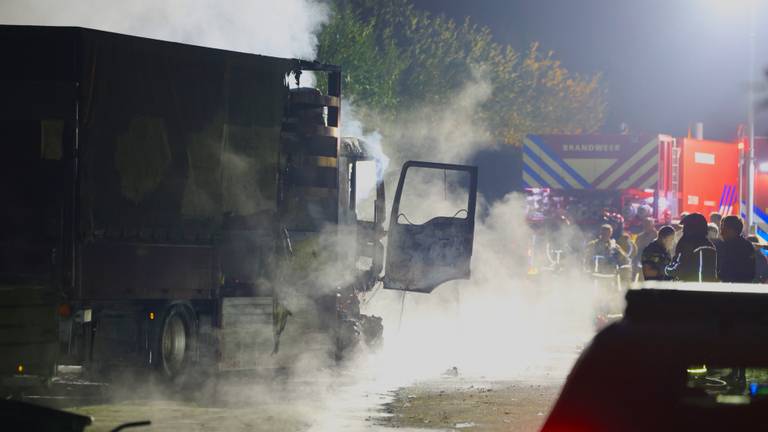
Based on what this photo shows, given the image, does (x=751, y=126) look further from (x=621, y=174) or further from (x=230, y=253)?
(x=230, y=253)

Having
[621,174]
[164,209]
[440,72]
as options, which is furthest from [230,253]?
[440,72]

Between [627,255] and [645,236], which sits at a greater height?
[645,236]

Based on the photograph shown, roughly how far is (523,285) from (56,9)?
1137 centimetres

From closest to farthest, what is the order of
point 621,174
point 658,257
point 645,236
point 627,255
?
1. point 658,257
2. point 627,255
3. point 645,236
4. point 621,174

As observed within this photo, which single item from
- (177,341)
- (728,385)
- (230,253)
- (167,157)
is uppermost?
(167,157)

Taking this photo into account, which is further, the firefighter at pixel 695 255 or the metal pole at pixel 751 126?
the metal pole at pixel 751 126

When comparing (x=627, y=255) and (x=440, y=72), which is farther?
(x=440, y=72)

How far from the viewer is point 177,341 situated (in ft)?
41.9

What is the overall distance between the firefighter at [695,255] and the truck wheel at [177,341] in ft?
15.5

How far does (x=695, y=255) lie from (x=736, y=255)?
0.62 metres

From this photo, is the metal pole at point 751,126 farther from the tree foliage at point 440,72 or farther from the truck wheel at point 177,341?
the truck wheel at point 177,341

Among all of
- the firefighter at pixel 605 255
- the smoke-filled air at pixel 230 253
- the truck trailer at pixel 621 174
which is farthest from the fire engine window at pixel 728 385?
the truck trailer at pixel 621 174

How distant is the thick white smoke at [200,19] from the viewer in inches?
648

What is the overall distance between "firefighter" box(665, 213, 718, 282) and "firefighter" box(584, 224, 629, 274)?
23.0 ft
